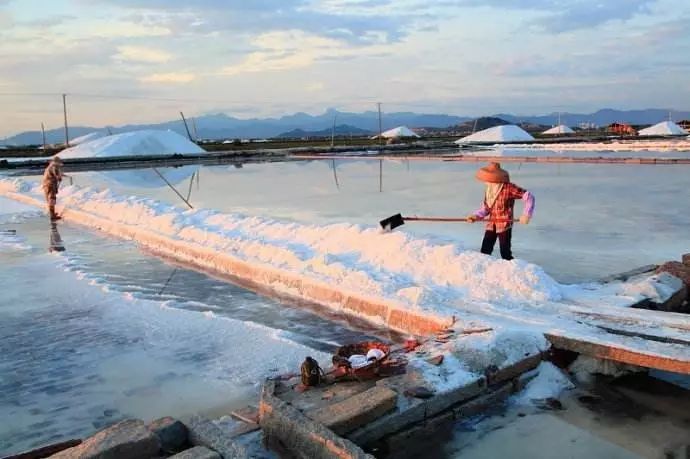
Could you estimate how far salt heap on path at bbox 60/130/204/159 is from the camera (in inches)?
1164

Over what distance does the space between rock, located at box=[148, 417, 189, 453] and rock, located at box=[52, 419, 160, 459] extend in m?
0.06

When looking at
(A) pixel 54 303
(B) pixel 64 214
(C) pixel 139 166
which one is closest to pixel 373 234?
(A) pixel 54 303

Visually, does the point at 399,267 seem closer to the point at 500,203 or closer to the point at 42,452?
the point at 500,203

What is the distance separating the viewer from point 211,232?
7.97 metres

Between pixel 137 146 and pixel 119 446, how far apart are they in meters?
30.4

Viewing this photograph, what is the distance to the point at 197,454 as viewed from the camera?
7.80ft

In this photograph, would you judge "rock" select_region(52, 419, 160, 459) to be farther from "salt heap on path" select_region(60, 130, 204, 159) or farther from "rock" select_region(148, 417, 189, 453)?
"salt heap on path" select_region(60, 130, 204, 159)

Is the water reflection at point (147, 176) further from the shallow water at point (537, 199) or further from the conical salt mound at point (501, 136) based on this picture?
the conical salt mound at point (501, 136)

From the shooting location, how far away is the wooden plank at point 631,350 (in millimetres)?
3371

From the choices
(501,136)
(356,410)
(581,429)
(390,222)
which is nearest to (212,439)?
(356,410)

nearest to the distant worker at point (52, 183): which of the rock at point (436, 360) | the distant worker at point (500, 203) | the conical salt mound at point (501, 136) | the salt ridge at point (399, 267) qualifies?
the salt ridge at point (399, 267)

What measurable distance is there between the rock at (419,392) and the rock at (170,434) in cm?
109

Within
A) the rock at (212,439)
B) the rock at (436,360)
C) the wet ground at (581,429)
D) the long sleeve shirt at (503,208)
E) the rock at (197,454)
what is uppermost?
the long sleeve shirt at (503,208)

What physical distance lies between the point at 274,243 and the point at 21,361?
3208 millimetres
